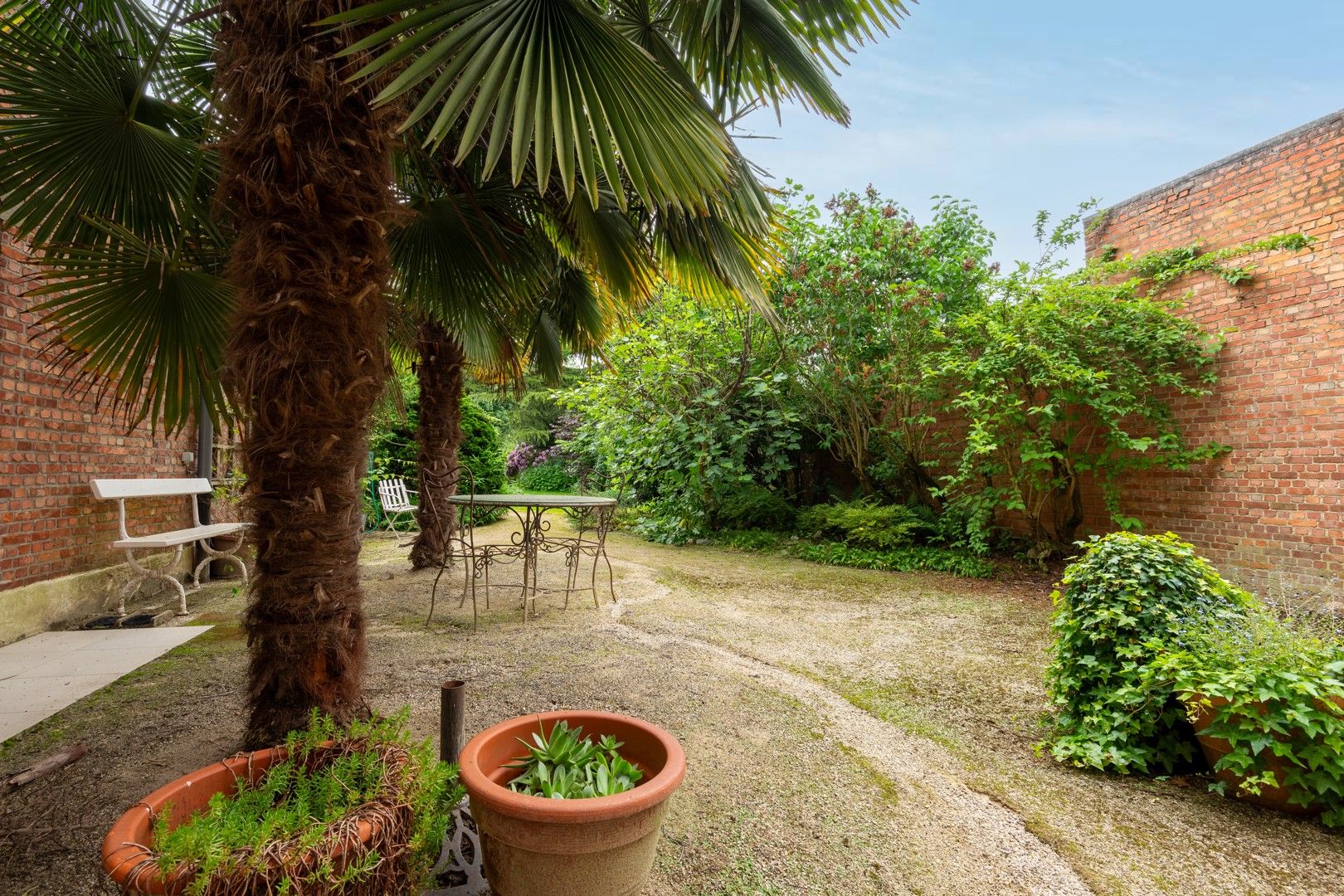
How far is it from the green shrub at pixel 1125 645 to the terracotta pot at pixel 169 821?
2.68 meters

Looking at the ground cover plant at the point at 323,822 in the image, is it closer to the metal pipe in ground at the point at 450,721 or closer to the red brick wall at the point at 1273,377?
the metal pipe in ground at the point at 450,721

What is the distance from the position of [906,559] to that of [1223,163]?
449 centimetres

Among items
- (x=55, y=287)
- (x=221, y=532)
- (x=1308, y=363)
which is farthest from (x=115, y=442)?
(x=1308, y=363)

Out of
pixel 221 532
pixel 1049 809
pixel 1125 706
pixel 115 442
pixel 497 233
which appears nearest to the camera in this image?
pixel 1049 809

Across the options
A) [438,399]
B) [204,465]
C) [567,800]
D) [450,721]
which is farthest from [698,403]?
[567,800]

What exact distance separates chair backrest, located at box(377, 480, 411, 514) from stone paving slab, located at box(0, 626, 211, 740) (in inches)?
158

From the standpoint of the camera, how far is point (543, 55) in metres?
1.70

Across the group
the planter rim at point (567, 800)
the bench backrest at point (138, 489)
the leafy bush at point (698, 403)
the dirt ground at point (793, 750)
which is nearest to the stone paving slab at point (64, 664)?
the dirt ground at point (793, 750)

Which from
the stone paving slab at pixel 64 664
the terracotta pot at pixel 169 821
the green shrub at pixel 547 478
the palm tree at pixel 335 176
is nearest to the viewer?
the terracotta pot at pixel 169 821

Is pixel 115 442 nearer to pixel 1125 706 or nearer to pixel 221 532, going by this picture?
pixel 221 532

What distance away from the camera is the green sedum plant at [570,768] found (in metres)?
1.52

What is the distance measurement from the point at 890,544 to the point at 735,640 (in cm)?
358

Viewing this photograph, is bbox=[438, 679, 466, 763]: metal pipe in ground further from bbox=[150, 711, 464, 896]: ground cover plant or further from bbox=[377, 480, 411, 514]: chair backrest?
bbox=[377, 480, 411, 514]: chair backrest

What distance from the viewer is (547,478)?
15375 millimetres
